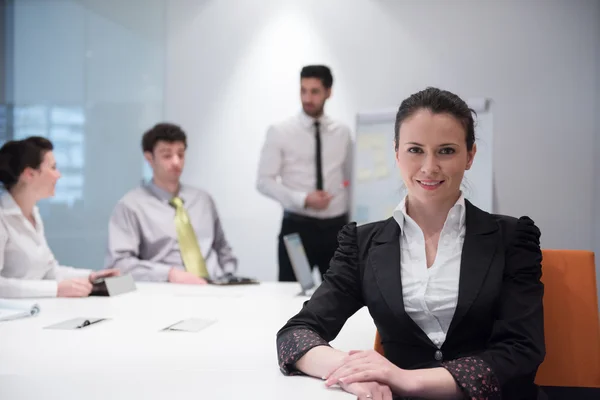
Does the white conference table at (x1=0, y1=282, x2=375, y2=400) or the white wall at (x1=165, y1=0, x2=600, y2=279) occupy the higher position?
the white wall at (x1=165, y1=0, x2=600, y2=279)

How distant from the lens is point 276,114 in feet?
16.4

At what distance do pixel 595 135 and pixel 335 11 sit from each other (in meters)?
2.24

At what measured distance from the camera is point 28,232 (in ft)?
8.73

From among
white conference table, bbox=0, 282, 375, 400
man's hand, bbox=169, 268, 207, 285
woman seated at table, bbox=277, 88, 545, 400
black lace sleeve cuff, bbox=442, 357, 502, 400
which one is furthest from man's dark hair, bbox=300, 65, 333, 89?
black lace sleeve cuff, bbox=442, 357, 502, 400

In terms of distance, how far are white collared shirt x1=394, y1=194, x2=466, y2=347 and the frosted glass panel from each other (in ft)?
12.8

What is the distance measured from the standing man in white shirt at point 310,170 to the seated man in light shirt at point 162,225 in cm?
68

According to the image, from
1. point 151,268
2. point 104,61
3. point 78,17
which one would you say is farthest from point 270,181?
point 78,17

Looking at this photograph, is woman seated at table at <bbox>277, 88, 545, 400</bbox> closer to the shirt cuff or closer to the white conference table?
the white conference table

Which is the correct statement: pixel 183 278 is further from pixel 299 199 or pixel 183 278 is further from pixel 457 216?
pixel 457 216

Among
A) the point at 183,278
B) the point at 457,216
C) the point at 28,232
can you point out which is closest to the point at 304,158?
the point at 183,278

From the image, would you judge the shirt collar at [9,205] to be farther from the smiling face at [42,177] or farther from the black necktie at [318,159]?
the black necktie at [318,159]

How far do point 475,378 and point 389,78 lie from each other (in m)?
3.81

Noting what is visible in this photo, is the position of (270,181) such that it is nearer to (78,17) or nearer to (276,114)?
(276,114)

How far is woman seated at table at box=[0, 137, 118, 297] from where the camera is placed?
246 cm
